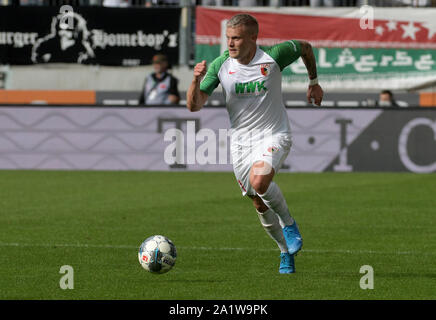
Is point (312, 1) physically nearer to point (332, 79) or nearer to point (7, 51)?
point (332, 79)

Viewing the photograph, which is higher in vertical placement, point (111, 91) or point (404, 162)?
point (111, 91)

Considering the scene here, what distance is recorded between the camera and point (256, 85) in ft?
28.9

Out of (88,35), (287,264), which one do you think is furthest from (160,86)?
(287,264)

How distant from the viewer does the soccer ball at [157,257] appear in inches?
339

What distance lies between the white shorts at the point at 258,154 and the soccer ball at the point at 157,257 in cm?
84

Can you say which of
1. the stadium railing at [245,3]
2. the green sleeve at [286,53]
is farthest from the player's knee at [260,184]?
the stadium railing at [245,3]

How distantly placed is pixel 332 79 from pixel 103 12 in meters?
5.21

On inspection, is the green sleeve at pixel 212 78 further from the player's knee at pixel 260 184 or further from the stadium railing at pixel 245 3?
the stadium railing at pixel 245 3

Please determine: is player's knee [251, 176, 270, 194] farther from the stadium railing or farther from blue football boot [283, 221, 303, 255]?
the stadium railing

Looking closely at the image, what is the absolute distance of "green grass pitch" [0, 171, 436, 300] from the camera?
814 centimetres

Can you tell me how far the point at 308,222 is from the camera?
12758mm

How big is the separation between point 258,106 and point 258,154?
0.41 metres

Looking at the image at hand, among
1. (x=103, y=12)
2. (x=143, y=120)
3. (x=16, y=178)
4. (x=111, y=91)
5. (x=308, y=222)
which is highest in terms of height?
(x=103, y=12)
